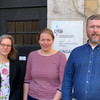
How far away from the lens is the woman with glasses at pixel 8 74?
254cm

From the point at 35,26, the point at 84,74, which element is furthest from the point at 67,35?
the point at 84,74

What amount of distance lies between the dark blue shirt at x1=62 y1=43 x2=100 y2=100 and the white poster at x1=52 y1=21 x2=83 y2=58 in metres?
1.09

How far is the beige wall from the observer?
315 cm

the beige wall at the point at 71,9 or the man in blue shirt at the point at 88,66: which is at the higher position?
the beige wall at the point at 71,9

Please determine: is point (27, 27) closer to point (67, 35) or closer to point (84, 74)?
point (67, 35)

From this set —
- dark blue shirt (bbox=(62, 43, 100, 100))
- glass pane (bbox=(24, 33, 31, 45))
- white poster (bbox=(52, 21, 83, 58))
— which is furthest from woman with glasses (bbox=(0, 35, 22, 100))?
glass pane (bbox=(24, 33, 31, 45))

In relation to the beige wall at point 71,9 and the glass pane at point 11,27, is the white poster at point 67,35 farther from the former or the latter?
the glass pane at point 11,27

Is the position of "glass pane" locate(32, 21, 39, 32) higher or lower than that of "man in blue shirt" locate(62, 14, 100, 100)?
higher

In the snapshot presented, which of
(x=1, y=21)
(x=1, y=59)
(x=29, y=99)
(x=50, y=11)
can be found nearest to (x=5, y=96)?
(x=29, y=99)

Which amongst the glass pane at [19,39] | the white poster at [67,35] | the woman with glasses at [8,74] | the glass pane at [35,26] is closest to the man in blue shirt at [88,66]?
the woman with glasses at [8,74]

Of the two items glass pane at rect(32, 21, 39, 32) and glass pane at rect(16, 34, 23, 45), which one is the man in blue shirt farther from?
glass pane at rect(16, 34, 23, 45)

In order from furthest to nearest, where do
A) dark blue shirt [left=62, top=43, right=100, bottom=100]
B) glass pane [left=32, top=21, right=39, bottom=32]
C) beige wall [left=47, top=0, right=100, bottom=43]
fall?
glass pane [left=32, top=21, right=39, bottom=32], beige wall [left=47, top=0, right=100, bottom=43], dark blue shirt [left=62, top=43, right=100, bottom=100]

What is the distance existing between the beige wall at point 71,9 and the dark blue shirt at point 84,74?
115 cm

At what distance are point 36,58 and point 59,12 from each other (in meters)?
1.07
